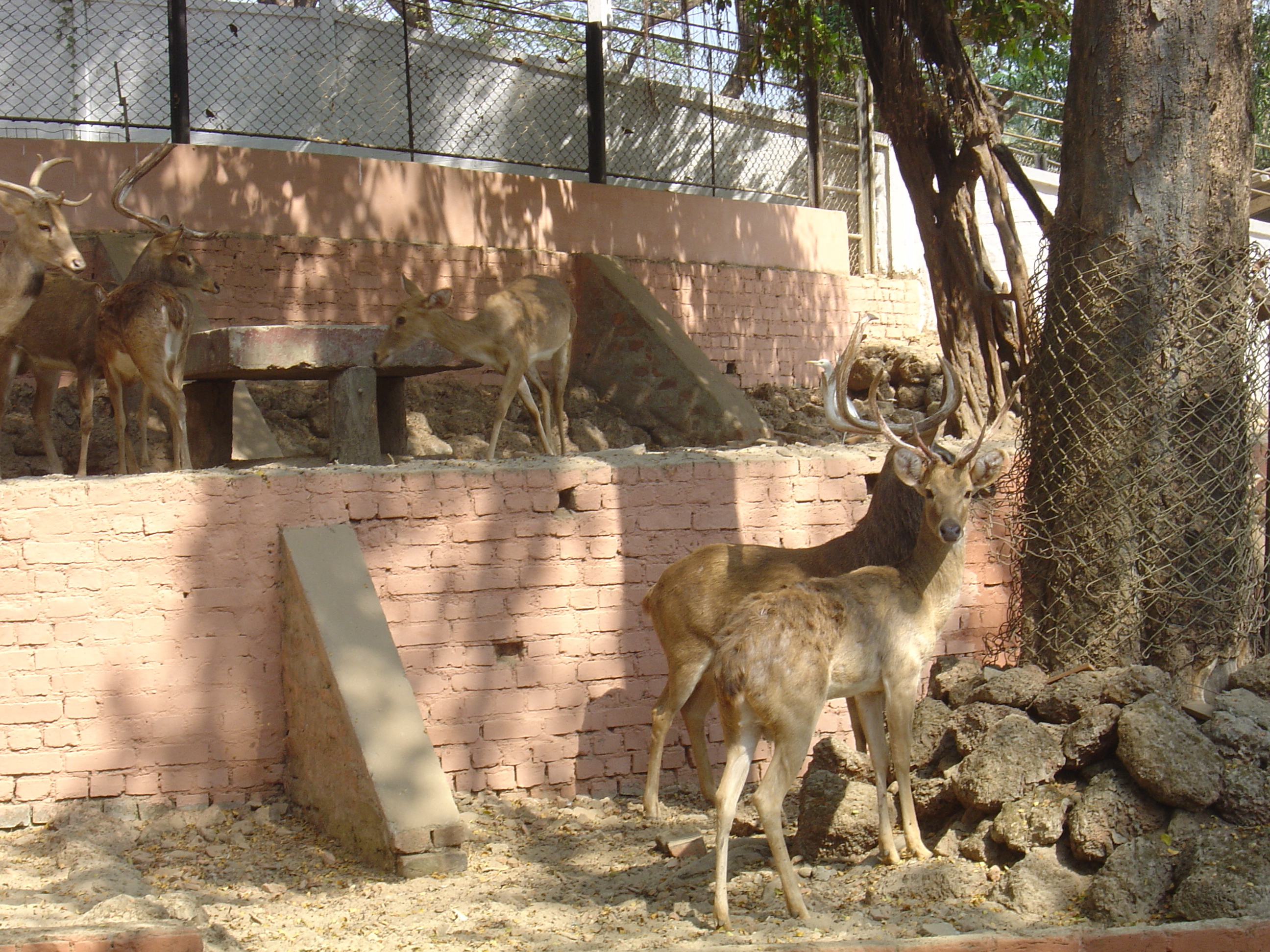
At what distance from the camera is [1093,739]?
222 inches

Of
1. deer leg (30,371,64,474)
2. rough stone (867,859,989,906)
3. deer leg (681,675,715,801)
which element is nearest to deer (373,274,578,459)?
deer leg (30,371,64,474)

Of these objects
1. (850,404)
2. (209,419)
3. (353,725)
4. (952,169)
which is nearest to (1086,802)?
(850,404)

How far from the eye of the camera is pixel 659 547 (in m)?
7.43

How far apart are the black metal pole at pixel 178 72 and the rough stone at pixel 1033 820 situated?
973 centimetres

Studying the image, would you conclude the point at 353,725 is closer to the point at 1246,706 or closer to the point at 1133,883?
the point at 1133,883

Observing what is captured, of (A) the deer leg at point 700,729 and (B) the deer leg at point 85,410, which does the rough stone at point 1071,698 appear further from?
(B) the deer leg at point 85,410

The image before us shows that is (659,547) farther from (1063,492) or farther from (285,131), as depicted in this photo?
(285,131)

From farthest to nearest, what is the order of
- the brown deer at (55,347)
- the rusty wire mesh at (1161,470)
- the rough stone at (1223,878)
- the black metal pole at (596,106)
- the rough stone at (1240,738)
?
the black metal pole at (596,106) < the brown deer at (55,347) < the rusty wire mesh at (1161,470) < the rough stone at (1240,738) < the rough stone at (1223,878)

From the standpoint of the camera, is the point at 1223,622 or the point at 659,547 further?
the point at 659,547

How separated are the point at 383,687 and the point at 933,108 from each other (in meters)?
6.87

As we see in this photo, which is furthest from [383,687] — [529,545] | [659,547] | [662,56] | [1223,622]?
[662,56]

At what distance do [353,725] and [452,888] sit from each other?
86 centimetres

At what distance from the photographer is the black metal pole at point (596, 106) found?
46.9 feet

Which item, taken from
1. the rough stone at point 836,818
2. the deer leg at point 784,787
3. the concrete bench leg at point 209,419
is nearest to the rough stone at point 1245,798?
the rough stone at point 836,818
